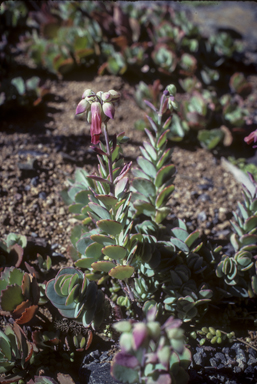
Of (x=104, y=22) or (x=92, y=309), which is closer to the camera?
(x=92, y=309)

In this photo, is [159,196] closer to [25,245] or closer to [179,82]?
[25,245]

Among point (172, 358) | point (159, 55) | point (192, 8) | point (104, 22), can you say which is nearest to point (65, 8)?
point (104, 22)

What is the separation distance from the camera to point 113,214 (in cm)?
145

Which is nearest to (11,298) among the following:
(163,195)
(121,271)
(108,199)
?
(121,271)

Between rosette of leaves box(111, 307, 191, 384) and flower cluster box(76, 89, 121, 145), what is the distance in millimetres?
666

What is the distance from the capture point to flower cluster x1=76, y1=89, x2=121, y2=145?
3.68ft

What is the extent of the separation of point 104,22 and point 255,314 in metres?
3.65

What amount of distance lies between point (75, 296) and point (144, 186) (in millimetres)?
699

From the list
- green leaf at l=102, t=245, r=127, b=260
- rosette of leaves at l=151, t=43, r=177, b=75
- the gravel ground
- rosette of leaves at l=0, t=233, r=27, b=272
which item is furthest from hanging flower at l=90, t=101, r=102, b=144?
rosette of leaves at l=151, t=43, r=177, b=75

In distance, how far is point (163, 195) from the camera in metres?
1.69

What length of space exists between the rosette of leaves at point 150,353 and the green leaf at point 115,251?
1.30ft

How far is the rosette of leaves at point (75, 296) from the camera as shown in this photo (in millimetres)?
1433

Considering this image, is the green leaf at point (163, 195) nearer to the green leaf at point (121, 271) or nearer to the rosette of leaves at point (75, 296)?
the green leaf at point (121, 271)

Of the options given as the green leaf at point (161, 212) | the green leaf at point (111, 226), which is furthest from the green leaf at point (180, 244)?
the green leaf at point (111, 226)
